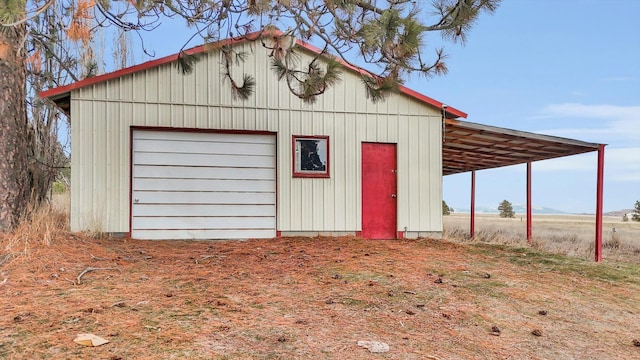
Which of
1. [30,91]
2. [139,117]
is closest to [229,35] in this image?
[139,117]

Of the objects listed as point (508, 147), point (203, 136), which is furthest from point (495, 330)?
point (508, 147)

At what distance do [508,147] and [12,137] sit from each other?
969cm

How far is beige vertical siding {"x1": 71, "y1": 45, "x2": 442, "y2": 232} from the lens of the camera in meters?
7.78

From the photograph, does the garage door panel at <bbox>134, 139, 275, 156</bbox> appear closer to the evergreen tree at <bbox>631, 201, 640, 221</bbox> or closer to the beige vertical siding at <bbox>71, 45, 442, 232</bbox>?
the beige vertical siding at <bbox>71, 45, 442, 232</bbox>

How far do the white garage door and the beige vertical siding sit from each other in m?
0.21

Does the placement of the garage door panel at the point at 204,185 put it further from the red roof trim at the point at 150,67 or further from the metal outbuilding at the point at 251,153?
the red roof trim at the point at 150,67

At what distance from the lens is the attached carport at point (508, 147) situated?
8.58 meters

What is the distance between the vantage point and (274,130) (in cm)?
869

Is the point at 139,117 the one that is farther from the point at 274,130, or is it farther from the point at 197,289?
the point at 197,289

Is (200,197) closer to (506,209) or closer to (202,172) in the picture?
(202,172)

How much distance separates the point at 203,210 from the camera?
8.41 m

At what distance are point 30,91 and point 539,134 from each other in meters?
11.4

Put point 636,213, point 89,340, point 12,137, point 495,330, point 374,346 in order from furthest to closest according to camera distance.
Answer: point 636,213 → point 12,137 → point 495,330 → point 374,346 → point 89,340

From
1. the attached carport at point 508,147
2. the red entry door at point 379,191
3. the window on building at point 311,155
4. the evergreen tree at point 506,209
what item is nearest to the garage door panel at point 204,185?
the window on building at point 311,155
